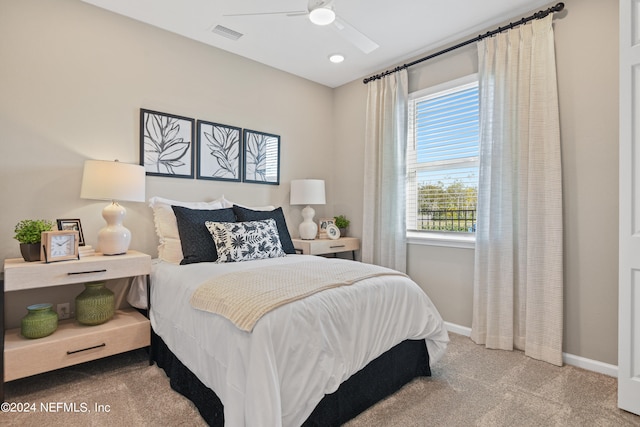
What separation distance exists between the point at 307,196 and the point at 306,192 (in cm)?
5

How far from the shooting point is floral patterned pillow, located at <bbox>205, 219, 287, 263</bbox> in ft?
8.30

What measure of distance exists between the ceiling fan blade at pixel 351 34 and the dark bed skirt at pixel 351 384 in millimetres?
2027

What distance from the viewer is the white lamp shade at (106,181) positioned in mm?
2322

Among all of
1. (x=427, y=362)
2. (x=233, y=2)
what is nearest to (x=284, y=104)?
(x=233, y=2)

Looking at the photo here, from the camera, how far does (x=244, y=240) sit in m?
2.60

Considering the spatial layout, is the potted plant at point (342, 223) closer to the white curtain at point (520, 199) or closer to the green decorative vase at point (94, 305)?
the white curtain at point (520, 199)

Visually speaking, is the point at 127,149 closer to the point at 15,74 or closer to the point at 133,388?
the point at 15,74

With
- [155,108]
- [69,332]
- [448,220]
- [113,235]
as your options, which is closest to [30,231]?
[113,235]

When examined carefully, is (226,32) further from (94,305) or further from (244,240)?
(94,305)

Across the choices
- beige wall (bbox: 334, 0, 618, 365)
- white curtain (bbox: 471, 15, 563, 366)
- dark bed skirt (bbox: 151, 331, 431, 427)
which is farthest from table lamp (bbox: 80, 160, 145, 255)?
beige wall (bbox: 334, 0, 618, 365)

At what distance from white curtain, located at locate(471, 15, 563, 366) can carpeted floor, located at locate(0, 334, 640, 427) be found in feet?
1.14

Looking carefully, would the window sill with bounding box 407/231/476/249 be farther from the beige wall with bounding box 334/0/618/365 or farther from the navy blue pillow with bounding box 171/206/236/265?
the navy blue pillow with bounding box 171/206/236/265

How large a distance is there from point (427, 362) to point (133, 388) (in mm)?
1872

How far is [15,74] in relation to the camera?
2.34 m
